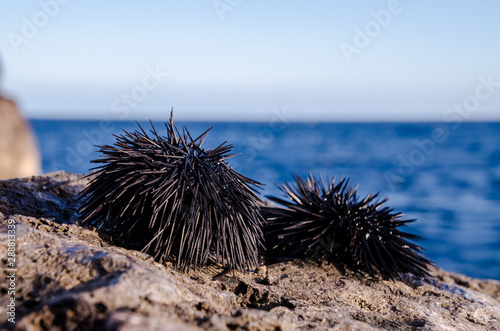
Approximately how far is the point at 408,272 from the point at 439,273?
1443 mm

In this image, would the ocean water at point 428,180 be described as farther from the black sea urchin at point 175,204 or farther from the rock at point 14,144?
the rock at point 14,144

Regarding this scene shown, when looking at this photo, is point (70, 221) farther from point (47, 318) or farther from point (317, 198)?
point (317, 198)

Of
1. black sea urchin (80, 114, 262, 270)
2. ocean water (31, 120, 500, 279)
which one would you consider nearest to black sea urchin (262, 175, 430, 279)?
ocean water (31, 120, 500, 279)

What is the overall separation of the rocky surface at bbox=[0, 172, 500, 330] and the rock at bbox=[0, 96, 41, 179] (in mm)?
13038

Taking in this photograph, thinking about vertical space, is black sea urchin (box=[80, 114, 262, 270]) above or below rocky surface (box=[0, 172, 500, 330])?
above

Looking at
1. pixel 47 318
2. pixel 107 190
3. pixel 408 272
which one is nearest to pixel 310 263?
pixel 408 272

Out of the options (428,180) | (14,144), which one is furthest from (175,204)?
(428,180)

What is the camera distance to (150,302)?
203 centimetres

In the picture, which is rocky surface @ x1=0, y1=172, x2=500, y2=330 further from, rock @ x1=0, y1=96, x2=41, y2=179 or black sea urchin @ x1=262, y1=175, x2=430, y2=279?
rock @ x1=0, y1=96, x2=41, y2=179

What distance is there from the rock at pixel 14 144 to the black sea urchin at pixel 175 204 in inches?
545

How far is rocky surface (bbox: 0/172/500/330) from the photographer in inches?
74.8

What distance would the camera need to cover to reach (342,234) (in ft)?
12.7

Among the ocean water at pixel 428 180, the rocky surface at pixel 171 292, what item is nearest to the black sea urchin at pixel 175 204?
the rocky surface at pixel 171 292

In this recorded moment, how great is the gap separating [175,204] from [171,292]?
0.86 metres
